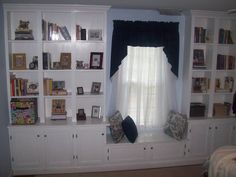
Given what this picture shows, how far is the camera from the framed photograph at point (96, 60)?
3.56 meters

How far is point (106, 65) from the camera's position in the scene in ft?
12.1

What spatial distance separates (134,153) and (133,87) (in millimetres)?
1054

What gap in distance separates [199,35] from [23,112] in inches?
115

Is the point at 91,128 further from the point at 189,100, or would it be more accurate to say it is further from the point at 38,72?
the point at 189,100

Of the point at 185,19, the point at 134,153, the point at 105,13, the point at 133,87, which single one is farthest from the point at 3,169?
the point at 185,19

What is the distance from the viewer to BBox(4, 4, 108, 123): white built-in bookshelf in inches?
130

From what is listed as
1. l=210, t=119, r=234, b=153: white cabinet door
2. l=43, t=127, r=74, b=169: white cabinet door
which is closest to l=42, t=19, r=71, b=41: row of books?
l=43, t=127, r=74, b=169: white cabinet door

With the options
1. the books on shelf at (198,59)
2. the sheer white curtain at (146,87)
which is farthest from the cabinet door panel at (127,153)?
the books on shelf at (198,59)

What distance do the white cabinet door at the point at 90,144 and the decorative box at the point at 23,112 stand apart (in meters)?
0.71

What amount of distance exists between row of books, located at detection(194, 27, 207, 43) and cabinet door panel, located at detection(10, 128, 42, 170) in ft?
9.23

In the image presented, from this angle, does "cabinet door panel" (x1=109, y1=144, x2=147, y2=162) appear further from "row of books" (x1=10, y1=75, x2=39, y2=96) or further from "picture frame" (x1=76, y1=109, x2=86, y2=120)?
"row of books" (x1=10, y1=75, x2=39, y2=96)

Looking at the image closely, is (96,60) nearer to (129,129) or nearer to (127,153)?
(129,129)

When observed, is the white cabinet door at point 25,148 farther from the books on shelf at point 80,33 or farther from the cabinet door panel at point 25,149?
the books on shelf at point 80,33

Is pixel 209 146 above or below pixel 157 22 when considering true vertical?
below
